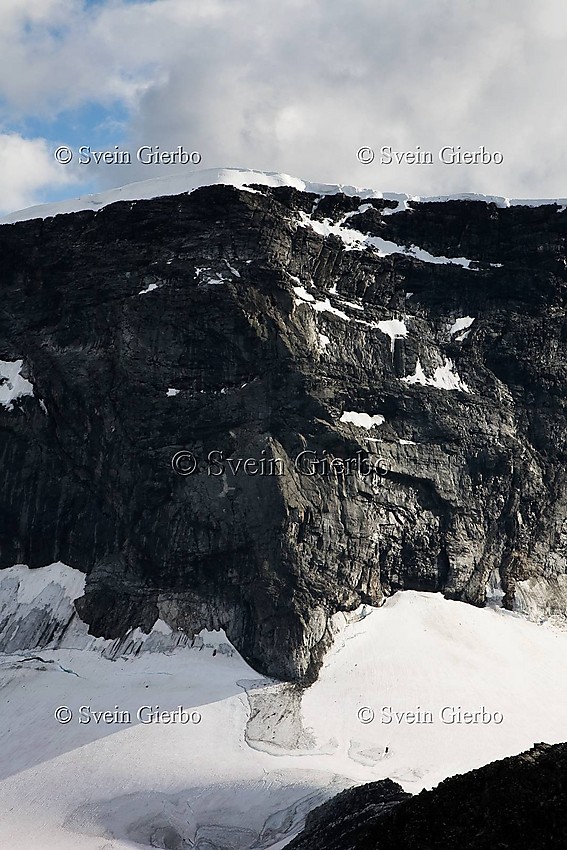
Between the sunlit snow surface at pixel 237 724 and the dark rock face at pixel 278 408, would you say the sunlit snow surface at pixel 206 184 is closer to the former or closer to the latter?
the dark rock face at pixel 278 408

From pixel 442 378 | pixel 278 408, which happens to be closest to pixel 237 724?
pixel 278 408

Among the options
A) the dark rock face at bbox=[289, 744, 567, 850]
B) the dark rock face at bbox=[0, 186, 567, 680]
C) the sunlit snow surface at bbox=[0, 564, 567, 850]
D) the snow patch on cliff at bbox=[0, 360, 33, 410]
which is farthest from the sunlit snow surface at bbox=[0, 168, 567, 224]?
the dark rock face at bbox=[289, 744, 567, 850]

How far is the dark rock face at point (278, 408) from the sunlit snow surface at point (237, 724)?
2631 mm

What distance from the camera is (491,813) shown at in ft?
112

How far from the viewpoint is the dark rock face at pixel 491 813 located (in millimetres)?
32688

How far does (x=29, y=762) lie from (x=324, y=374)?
1356 inches

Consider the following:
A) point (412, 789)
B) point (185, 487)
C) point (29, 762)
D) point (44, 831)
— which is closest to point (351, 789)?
point (412, 789)

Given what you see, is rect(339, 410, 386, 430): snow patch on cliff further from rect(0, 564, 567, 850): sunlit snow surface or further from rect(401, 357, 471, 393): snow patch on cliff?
rect(0, 564, 567, 850): sunlit snow surface

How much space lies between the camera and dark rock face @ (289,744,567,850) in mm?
32688

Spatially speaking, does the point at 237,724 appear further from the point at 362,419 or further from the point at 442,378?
the point at 442,378

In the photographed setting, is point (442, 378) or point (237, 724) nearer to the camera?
point (237, 724)

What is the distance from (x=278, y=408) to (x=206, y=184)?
761 inches

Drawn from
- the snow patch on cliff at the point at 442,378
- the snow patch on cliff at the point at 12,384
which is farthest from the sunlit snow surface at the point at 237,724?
the snow patch on cliff at the point at 442,378

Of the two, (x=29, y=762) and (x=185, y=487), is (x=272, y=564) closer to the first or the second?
(x=185, y=487)
